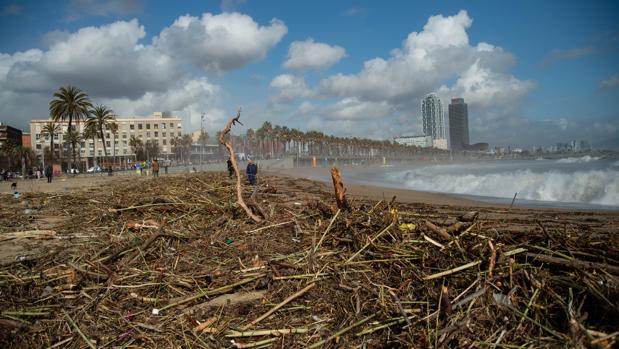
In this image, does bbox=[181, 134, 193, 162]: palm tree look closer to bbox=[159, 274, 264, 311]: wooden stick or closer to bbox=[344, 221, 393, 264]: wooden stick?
bbox=[344, 221, 393, 264]: wooden stick

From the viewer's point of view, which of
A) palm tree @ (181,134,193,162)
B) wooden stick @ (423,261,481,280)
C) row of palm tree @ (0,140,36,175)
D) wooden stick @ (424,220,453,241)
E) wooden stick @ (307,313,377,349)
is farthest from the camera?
palm tree @ (181,134,193,162)

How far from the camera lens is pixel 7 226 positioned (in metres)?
7.84

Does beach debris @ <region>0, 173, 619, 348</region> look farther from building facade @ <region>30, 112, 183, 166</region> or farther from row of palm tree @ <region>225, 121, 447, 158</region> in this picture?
building facade @ <region>30, 112, 183, 166</region>

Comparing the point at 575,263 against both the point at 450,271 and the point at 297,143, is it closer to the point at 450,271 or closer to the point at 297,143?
the point at 450,271

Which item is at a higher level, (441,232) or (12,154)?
(12,154)

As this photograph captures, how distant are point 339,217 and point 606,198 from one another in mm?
15933

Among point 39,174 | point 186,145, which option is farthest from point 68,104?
point 186,145

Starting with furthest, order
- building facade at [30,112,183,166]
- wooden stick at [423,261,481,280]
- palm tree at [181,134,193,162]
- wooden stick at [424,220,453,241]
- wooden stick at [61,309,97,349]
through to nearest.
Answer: palm tree at [181,134,193,162], building facade at [30,112,183,166], wooden stick at [424,220,453,241], wooden stick at [423,261,481,280], wooden stick at [61,309,97,349]

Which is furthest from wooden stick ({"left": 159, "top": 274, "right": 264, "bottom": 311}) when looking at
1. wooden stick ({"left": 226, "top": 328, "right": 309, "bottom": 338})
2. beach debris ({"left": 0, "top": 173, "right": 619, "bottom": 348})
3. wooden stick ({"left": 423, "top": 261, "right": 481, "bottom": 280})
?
wooden stick ({"left": 423, "top": 261, "right": 481, "bottom": 280})

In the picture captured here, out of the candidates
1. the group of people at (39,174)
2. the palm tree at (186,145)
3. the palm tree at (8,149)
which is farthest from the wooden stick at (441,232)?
the palm tree at (186,145)

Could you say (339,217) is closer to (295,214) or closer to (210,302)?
(295,214)

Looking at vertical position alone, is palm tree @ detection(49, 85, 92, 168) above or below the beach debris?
above

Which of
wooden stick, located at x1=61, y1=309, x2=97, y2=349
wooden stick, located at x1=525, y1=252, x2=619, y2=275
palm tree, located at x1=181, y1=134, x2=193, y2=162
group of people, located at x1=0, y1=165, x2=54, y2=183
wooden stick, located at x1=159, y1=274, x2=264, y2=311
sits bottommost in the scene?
wooden stick, located at x1=61, y1=309, x2=97, y2=349

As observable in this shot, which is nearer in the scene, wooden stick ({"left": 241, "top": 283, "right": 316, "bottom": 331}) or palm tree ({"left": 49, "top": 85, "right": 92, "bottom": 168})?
wooden stick ({"left": 241, "top": 283, "right": 316, "bottom": 331})
